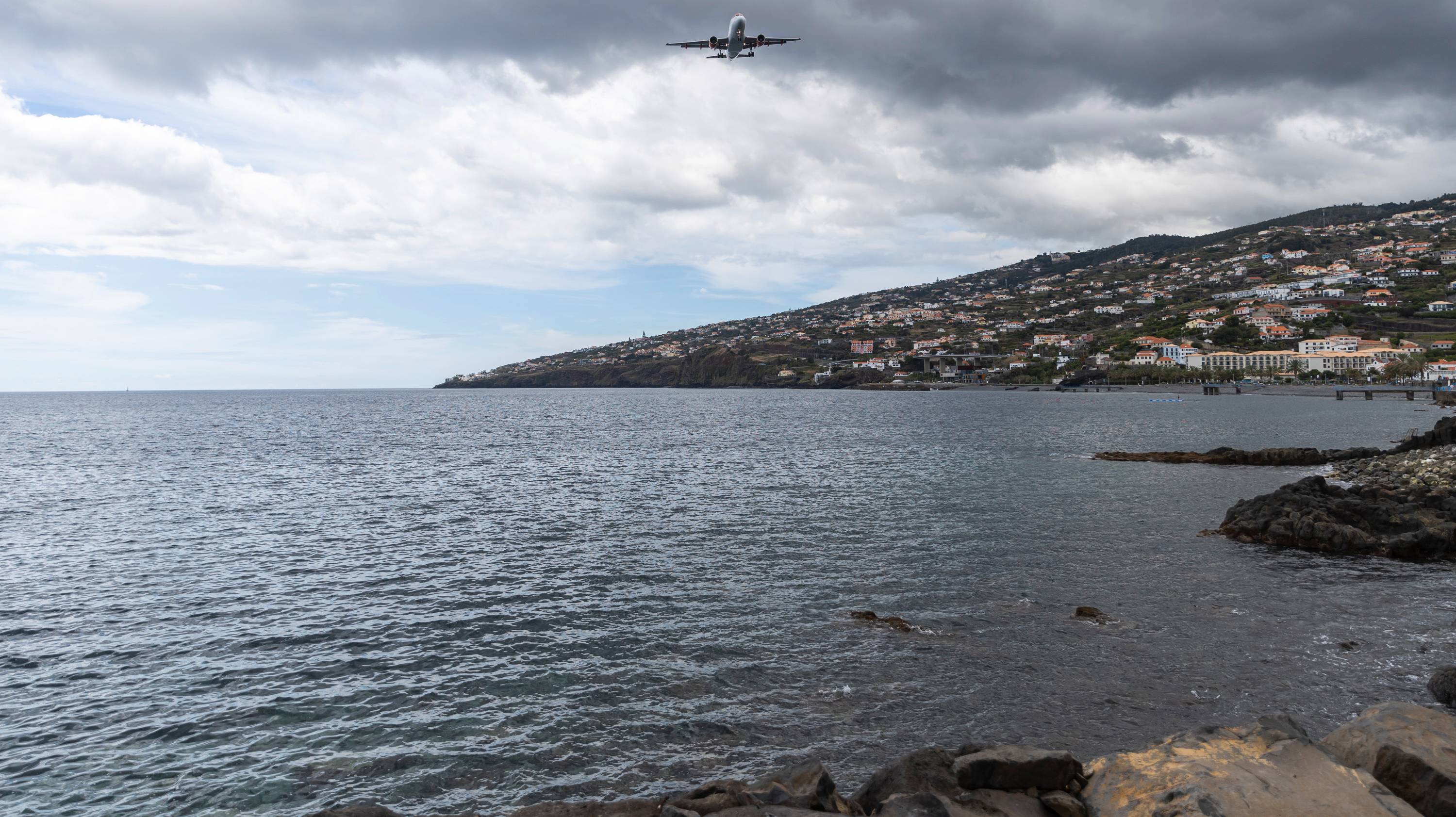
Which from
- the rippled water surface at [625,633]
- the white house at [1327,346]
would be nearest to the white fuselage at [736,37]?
the rippled water surface at [625,633]

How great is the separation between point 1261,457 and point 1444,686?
42.2 m

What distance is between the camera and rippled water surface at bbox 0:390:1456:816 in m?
12.5

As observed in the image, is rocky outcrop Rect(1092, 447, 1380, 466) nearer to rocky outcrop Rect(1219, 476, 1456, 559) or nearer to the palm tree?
rocky outcrop Rect(1219, 476, 1456, 559)

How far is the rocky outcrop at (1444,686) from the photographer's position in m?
13.1

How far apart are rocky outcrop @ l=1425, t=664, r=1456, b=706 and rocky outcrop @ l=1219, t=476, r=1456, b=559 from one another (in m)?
12.9

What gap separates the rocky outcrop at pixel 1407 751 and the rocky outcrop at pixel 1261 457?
145 feet

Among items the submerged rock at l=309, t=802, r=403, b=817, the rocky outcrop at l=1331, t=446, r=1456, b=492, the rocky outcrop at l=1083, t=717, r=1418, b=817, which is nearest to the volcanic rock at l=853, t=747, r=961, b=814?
the rocky outcrop at l=1083, t=717, r=1418, b=817

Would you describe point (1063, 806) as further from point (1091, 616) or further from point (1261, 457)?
point (1261, 457)

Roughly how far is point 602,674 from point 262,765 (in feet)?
19.7

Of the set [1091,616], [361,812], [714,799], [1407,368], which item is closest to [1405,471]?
[1091,616]

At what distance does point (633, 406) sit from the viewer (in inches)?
6083

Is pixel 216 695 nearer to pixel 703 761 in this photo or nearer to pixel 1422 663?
pixel 703 761

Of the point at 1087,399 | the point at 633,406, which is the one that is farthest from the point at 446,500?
the point at 1087,399

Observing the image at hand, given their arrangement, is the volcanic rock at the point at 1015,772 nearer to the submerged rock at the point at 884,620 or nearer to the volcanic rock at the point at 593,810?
the volcanic rock at the point at 593,810
